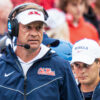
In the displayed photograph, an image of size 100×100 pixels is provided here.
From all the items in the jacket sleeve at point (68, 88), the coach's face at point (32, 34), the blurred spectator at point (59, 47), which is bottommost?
the jacket sleeve at point (68, 88)

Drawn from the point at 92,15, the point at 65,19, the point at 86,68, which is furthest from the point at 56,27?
the point at 92,15

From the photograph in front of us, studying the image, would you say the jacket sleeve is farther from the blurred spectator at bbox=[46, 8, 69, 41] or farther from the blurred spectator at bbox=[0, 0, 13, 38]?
the blurred spectator at bbox=[0, 0, 13, 38]

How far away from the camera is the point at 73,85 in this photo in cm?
425

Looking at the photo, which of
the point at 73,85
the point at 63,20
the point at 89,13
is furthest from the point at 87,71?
the point at 89,13

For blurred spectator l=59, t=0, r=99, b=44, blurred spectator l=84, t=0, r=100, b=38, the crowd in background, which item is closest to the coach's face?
the crowd in background

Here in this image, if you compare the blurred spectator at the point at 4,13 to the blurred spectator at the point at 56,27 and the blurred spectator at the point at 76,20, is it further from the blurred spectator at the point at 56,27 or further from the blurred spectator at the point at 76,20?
the blurred spectator at the point at 76,20

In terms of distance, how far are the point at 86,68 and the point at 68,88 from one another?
0.94 metres

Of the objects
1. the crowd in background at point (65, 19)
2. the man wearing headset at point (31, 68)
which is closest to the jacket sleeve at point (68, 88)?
the man wearing headset at point (31, 68)

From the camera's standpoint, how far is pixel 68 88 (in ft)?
13.8

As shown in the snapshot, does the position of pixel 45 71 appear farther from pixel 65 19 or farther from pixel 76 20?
pixel 76 20

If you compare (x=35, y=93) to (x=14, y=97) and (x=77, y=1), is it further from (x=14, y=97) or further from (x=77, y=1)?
(x=77, y=1)

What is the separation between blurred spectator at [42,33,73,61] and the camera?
4.98 m

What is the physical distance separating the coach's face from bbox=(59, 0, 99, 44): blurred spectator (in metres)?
3.17

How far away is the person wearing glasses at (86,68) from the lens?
5051 mm
